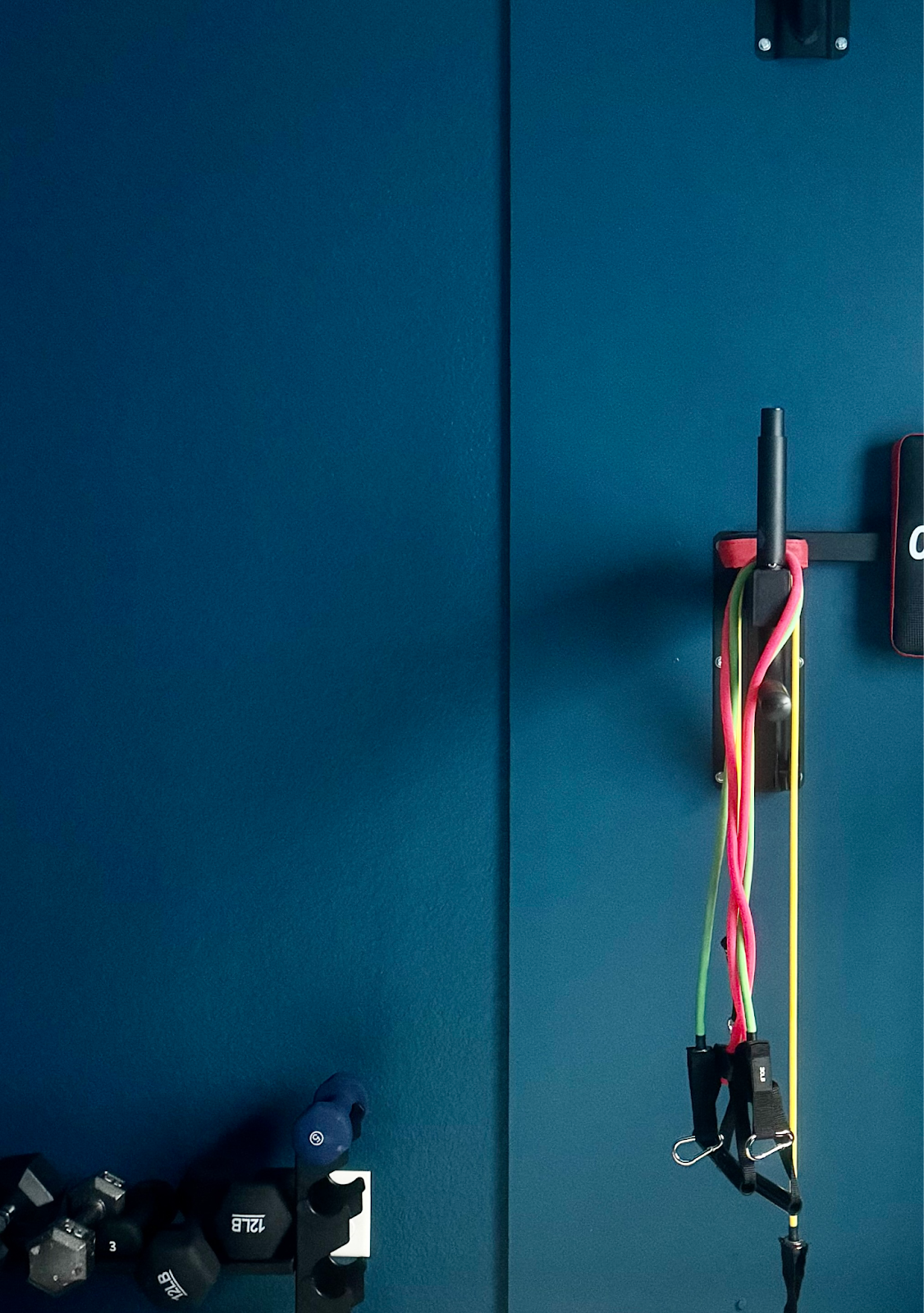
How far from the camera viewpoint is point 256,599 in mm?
1314

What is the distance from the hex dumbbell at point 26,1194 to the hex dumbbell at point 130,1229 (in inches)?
3.0

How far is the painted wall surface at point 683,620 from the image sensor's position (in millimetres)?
1289

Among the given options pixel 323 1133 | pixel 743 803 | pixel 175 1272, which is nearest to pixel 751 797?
pixel 743 803

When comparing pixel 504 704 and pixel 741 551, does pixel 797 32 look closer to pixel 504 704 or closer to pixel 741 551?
pixel 741 551

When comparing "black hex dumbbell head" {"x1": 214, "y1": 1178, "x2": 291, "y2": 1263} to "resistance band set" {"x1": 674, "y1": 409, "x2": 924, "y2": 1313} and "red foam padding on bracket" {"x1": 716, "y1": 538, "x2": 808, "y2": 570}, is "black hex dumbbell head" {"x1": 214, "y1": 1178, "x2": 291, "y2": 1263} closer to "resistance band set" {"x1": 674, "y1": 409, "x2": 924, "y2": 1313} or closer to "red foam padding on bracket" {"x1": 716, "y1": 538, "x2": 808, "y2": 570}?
"resistance band set" {"x1": 674, "y1": 409, "x2": 924, "y2": 1313}

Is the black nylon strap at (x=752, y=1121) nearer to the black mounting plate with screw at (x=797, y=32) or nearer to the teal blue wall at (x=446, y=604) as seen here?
the teal blue wall at (x=446, y=604)

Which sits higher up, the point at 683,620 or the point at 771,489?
the point at 771,489

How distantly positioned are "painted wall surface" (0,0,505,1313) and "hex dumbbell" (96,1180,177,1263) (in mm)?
99

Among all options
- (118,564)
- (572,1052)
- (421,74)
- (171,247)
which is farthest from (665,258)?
(572,1052)

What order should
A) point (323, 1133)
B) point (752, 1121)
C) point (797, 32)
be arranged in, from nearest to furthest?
point (752, 1121), point (323, 1133), point (797, 32)

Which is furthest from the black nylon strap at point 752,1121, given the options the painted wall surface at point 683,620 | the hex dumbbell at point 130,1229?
the hex dumbbell at point 130,1229

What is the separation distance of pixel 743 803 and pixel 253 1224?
0.75 m

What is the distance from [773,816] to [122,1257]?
0.94 m

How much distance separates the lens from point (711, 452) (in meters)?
1.30
